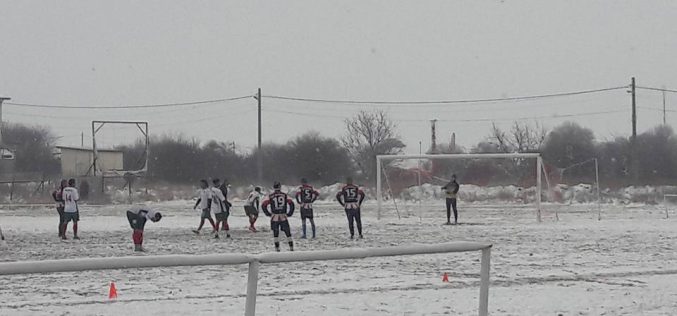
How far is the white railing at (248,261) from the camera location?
16.9 ft

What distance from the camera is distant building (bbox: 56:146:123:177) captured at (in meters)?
64.7

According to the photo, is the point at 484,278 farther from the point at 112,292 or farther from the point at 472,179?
the point at 472,179

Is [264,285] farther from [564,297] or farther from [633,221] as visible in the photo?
[633,221]

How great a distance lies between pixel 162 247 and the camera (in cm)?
2089

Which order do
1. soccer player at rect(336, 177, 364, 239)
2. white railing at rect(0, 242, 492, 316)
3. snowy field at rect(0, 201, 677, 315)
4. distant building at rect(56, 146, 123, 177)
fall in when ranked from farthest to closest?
distant building at rect(56, 146, 123, 177) → soccer player at rect(336, 177, 364, 239) → snowy field at rect(0, 201, 677, 315) → white railing at rect(0, 242, 492, 316)

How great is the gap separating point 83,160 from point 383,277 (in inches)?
2373

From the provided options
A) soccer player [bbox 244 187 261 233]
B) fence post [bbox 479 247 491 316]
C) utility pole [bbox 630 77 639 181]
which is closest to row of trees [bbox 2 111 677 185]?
utility pole [bbox 630 77 639 181]

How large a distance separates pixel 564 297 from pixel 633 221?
21128mm

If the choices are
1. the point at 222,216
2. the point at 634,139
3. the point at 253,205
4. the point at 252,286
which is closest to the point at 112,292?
the point at 252,286

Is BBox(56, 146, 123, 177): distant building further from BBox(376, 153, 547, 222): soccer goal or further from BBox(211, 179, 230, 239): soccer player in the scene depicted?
BBox(211, 179, 230, 239): soccer player

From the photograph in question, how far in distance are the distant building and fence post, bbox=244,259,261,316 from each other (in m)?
59.8

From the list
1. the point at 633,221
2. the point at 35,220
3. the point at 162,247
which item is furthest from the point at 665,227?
the point at 35,220

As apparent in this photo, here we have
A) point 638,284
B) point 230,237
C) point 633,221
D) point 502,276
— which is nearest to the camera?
point 638,284

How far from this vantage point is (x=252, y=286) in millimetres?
6207
